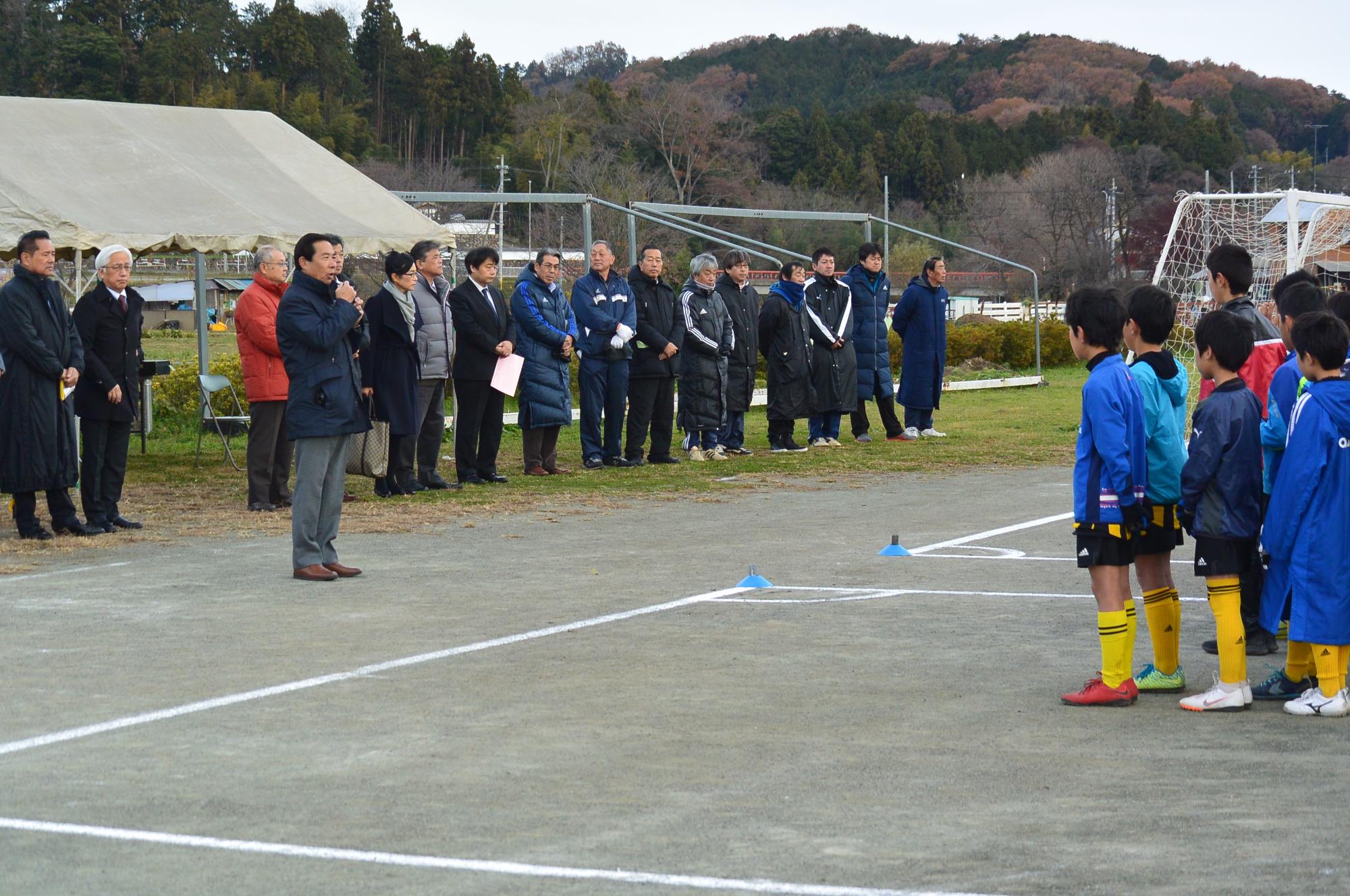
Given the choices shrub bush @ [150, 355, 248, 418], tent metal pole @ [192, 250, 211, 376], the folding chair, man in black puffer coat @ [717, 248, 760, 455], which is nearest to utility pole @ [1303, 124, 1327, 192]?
man in black puffer coat @ [717, 248, 760, 455]

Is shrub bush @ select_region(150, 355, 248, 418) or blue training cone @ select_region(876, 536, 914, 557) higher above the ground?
shrub bush @ select_region(150, 355, 248, 418)

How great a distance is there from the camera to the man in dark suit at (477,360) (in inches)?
561

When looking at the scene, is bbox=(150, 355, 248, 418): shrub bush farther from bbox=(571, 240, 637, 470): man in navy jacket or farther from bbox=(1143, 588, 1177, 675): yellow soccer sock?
bbox=(1143, 588, 1177, 675): yellow soccer sock

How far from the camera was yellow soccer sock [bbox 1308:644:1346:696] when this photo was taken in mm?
6020

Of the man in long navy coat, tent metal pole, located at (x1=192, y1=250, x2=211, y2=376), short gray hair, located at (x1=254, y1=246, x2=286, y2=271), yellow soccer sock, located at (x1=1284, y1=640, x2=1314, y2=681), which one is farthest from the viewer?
the man in long navy coat

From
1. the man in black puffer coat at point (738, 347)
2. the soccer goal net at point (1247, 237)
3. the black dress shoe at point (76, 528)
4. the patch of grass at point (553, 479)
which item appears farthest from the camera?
the soccer goal net at point (1247, 237)

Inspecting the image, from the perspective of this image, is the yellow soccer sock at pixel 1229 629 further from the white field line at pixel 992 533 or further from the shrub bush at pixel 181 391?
the shrub bush at pixel 181 391

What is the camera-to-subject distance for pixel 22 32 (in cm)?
9094

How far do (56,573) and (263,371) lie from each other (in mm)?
3284

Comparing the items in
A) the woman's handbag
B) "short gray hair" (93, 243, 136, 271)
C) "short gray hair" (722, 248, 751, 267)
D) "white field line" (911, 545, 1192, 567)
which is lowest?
"white field line" (911, 545, 1192, 567)

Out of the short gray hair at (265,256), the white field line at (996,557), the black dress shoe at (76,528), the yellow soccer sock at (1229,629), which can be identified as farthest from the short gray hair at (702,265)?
the yellow soccer sock at (1229,629)

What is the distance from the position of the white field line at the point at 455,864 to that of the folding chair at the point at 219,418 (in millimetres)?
11203

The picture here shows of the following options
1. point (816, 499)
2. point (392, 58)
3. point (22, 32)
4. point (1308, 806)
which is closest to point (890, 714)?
point (1308, 806)

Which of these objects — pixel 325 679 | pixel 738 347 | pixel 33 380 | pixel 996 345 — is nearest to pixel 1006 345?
pixel 996 345
